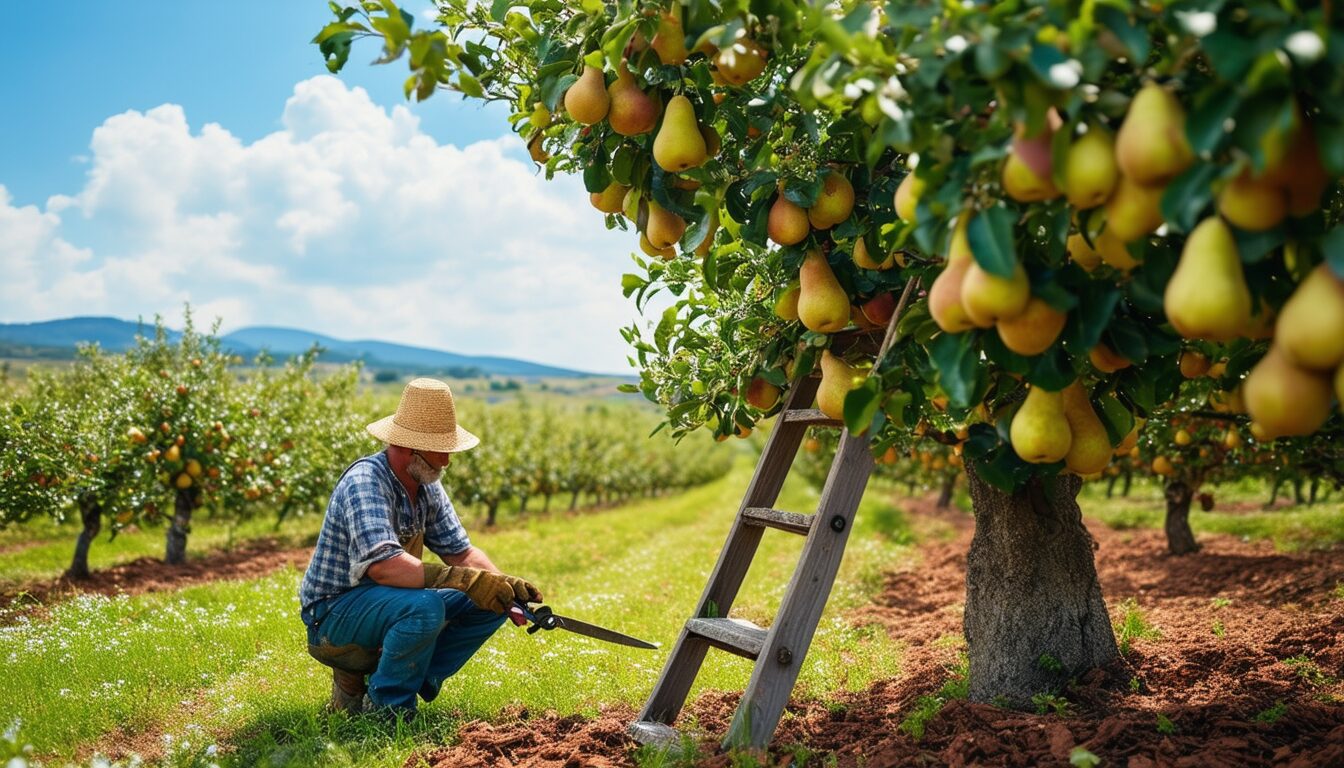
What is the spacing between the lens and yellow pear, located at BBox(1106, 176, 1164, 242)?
1854mm

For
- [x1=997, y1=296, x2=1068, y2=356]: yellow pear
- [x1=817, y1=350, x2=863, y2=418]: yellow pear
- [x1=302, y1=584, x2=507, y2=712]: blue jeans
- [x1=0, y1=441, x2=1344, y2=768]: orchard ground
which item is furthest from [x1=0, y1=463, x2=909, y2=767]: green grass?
[x1=997, y1=296, x2=1068, y2=356]: yellow pear

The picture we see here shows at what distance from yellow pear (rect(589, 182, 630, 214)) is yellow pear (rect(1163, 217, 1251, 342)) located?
1931 millimetres

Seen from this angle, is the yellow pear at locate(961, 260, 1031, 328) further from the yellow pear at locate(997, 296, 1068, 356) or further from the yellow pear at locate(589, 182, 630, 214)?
the yellow pear at locate(589, 182, 630, 214)

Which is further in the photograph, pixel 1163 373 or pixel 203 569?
pixel 203 569

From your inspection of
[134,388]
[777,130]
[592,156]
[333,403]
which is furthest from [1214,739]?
[333,403]

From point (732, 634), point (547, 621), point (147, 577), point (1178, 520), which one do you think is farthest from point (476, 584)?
point (1178, 520)

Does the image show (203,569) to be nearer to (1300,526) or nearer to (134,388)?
(134,388)

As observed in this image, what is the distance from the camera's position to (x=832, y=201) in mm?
2986

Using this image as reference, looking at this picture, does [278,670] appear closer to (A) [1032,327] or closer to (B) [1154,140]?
(A) [1032,327]

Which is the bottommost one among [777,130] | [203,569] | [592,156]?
[203,569]

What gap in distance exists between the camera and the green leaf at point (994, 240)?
1.93m

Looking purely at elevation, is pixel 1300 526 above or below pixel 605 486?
above

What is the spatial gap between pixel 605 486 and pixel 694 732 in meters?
21.3

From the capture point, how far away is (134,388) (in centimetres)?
940
